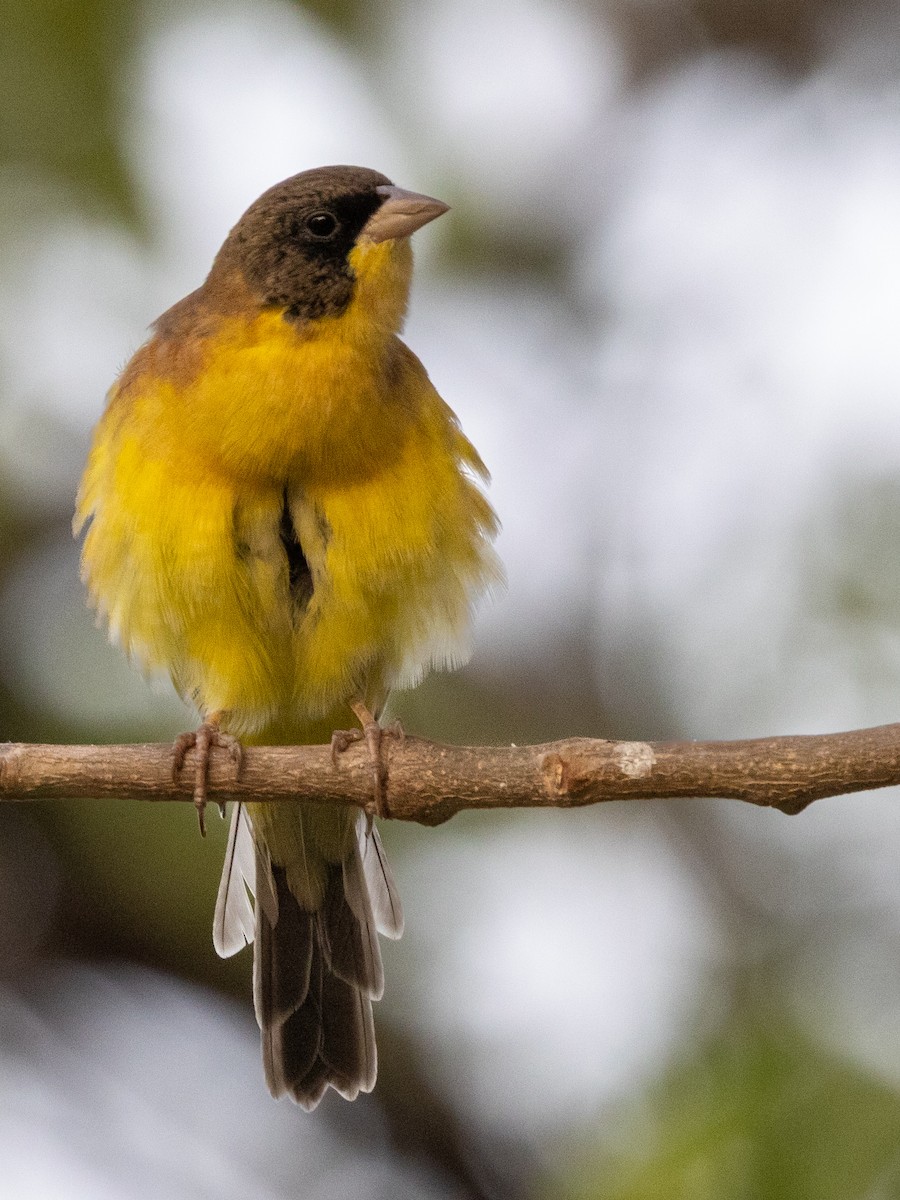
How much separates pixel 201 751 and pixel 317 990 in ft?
4.92

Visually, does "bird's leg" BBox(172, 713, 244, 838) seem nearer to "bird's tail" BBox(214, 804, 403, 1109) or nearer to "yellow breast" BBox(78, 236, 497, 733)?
"yellow breast" BBox(78, 236, 497, 733)

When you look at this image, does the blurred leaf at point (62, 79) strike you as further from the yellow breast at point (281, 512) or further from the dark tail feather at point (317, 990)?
the dark tail feather at point (317, 990)

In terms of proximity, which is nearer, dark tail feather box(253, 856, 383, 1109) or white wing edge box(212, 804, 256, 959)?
white wing edge box(212, 804, 256, 959)

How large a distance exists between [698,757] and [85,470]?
2.42 metres

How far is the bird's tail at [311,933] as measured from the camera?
16.6 feet

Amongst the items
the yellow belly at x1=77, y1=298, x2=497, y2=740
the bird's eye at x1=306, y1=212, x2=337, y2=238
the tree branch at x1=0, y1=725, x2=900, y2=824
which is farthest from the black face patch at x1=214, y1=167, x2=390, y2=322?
the tree branch at x1=0, y1=725, x2=900, y2=824

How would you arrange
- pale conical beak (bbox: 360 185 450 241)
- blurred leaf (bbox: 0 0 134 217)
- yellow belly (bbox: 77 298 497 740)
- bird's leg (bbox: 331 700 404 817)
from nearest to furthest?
bird's leg (bbox: 331 700 404 817)
yellow belly (bbox: 77 298 497 740)
pale conical beak (bbox: 360 185 450 241)
blurred leaf (bbox: 0 0 134 217)

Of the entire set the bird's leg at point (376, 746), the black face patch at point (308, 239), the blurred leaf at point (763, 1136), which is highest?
the black face patch at point (308, 239)

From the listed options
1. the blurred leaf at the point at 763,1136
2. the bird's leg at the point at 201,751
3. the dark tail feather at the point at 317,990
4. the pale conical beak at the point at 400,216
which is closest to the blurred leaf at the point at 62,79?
the pale conical beak at the point at 400,216

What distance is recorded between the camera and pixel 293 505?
4648 mm

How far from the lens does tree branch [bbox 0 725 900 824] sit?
3.53m

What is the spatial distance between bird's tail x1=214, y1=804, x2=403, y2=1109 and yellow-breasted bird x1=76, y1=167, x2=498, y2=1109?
1 centimetres

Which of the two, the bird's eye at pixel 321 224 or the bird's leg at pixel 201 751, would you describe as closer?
the bird's leg at pixel 201 751

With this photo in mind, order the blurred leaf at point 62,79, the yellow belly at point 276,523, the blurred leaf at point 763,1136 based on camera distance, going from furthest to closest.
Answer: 1. the blurred leaf at point 62,79
2. the yellow belly at point 276,523
3. the blurred leaf at point 763,1136
